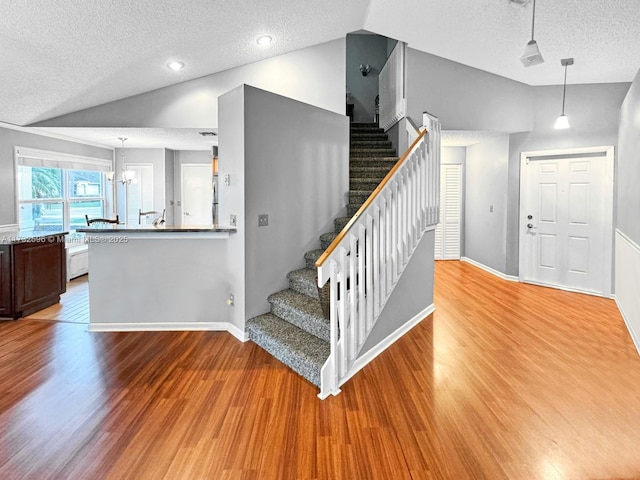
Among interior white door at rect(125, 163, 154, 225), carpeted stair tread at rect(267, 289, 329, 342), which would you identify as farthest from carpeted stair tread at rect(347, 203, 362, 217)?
interior white door at rect(125, 163, 154, 225)

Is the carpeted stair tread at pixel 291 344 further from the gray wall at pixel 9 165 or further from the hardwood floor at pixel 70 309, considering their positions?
the gray wall at pixel 9 165

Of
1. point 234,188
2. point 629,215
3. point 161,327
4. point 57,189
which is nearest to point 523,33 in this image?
point 629,215

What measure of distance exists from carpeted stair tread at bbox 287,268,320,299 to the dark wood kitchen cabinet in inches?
118

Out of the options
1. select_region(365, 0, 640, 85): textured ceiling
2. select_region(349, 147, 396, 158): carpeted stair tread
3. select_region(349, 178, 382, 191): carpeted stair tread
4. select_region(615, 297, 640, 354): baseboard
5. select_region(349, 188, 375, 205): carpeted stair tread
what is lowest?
select_region(615, 297, 640, 354): baseboard

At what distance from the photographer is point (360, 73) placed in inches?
309

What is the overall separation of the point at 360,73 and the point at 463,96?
325 centimetres

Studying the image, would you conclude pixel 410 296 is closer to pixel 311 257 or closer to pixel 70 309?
pixel 311 257

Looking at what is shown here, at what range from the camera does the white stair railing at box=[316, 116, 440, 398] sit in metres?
2.46

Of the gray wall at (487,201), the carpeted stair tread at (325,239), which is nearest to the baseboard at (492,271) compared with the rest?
the gray wall at (487,201)

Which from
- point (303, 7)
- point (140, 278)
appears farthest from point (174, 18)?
point (140, 278)

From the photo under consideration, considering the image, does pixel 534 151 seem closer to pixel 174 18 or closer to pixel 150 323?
pixel 174 18

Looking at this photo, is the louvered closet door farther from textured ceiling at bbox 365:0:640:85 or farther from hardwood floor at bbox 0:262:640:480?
hardwood floor at bbox 0:262:640:480

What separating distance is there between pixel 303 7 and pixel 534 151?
3.80m

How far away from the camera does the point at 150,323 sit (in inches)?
145
